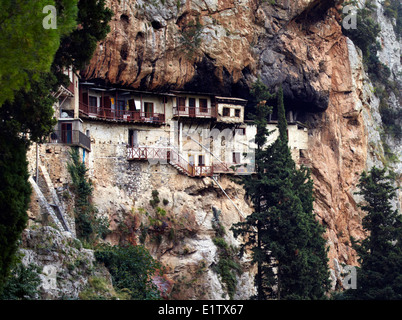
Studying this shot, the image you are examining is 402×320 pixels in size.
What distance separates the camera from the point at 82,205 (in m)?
35.8

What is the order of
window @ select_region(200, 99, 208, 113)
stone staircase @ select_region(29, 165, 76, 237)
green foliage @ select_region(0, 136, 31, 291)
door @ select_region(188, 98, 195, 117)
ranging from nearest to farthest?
green foliage @ select_region(0, 136, 31, 291) → stone staircase @ select_region(29, 165, 76, 237) → door @ select_region(188, 98, 195, 117) → window @ select_region(200, 99, 208, 113)

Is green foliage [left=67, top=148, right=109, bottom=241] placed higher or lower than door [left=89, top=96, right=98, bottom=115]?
lower

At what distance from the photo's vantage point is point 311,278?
34500mm

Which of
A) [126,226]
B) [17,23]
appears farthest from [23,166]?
[126,226]

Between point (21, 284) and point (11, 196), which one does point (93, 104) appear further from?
point (11, 196)

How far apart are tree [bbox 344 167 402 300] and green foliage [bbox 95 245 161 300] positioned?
10688mm

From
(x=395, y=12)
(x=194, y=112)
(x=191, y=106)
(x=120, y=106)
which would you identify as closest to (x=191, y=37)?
(x=191, y=106)

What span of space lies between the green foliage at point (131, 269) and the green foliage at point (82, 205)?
5.21 feet

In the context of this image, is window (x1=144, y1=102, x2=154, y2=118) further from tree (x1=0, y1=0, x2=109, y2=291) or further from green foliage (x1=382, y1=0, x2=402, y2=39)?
green foliage (x1=382, y1=0, x2=402, y2=39)

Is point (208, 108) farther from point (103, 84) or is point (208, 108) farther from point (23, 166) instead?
point (23, 166)

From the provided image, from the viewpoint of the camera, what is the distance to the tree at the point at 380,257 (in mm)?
33938

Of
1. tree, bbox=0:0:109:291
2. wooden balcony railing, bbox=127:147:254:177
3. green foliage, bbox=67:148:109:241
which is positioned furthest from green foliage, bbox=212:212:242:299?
tree, bbox=0:0:109:291

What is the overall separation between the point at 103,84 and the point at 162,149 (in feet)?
19.4

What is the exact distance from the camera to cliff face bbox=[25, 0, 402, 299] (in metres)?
41.2
